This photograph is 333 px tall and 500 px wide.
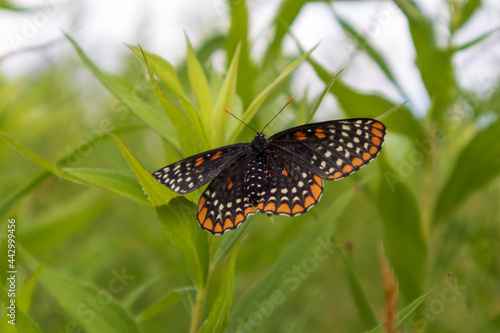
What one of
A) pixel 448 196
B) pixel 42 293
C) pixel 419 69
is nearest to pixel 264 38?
pixel 419 69

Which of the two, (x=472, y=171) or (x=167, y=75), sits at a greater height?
(x=167, y=75)

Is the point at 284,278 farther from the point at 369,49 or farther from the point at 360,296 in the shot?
the point at 369,49

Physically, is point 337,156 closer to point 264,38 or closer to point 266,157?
point 266,157

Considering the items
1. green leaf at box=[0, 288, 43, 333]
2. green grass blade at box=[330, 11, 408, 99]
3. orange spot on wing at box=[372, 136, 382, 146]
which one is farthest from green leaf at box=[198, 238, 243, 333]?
green grass blade at box=[330, 11, 408, 99]

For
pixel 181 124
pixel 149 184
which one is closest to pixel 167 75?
pixel 181 124

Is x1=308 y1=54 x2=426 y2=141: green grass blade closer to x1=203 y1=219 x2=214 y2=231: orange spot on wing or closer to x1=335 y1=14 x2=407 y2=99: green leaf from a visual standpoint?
x1=335 y1=14 x2=407 y2=99: green leaf

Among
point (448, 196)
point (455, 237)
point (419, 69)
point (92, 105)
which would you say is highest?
point (92, 105)
